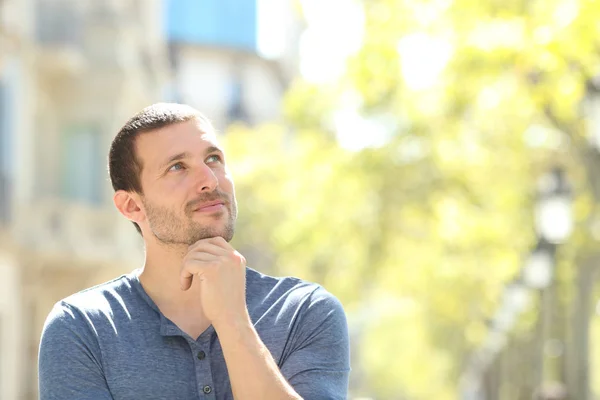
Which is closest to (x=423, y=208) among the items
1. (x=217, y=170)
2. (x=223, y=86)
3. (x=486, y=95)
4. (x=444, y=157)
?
(x=444, y=157)

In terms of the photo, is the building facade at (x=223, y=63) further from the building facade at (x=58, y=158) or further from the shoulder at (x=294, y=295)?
the shoulder at (x=294, y=295)

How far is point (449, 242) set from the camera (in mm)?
30375

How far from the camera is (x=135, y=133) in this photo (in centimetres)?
382

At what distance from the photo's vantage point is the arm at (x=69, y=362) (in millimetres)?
3604

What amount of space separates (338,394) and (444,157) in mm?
21261

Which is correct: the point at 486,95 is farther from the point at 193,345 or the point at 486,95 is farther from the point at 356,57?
the point at 193,345

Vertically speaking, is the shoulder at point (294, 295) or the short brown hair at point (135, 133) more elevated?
the short brown hair at point (135, 133)

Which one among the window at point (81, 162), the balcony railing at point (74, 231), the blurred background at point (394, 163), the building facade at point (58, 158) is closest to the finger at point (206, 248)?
the blurred background at point (394, 163)

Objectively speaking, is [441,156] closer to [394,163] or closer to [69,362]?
[394,163]

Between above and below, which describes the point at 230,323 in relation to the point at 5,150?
below

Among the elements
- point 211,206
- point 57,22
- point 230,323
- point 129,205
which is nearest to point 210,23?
point 57,22

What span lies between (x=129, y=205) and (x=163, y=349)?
0.49m

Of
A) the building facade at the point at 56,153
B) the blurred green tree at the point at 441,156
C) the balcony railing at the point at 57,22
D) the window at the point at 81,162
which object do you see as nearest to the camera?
the blurred green tree at the point at 441,156

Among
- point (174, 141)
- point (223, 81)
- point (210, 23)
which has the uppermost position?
point (210, 23)
